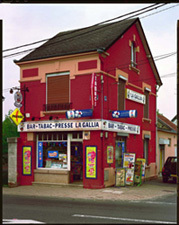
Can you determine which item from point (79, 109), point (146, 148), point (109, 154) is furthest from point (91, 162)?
point (146, 148)

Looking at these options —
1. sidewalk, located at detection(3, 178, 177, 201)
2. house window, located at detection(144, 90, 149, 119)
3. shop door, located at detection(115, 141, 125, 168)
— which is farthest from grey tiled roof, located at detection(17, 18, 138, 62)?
sidewalk, located at detection(3, 178, 177, 201)

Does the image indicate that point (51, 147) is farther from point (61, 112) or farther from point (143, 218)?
point (143, 218)

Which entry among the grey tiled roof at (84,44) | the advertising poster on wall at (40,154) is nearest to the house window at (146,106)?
the grey tiled roof at (84,44)

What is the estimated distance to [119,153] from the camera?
706 inches

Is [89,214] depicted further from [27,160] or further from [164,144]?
[164,144]

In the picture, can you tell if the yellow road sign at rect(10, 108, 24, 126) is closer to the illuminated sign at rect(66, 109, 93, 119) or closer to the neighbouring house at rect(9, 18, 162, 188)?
the neighbouring house at rect(9, 18, 162, 188)

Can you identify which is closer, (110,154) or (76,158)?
(110,154)

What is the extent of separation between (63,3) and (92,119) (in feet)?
40.7

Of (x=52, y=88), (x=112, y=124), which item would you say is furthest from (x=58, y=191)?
(x=52, y=88)

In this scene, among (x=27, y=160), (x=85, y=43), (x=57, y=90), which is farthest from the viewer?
(x=27, y=160)

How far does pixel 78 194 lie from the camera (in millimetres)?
13758

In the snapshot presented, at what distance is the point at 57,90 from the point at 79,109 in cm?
174

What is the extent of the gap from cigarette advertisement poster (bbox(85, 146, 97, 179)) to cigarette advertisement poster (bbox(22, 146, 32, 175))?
11.6 ft

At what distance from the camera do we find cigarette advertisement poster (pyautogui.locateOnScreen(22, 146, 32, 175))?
17.5m
